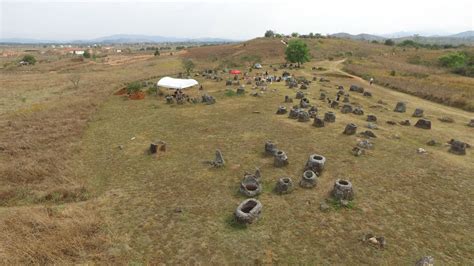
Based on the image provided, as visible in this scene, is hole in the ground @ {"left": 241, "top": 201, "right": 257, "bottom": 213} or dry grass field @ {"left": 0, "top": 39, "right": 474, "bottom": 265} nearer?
dry grass field @ {"left": 0, "top": 39, "right": 474, "bottom": 265}

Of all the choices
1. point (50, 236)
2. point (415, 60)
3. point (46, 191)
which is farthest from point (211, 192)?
point (415, 60)

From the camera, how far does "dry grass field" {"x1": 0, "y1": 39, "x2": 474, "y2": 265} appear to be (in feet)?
31.9

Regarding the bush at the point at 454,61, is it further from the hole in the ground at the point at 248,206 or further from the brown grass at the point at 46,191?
the brown grass at the point at 46,191

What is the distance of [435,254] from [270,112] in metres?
17.9

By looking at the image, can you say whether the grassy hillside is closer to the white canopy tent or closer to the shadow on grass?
the white canopy tent

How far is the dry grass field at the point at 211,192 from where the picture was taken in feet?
31.9

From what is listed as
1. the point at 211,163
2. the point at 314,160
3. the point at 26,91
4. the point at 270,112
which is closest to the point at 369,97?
the point at 270,112

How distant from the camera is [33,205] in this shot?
1231 centimetres

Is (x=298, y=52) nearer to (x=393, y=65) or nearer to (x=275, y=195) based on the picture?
(x=393, y=65)

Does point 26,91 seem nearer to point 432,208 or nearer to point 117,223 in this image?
point 117,223

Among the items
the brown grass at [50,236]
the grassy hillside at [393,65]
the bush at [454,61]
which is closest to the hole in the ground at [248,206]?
the brown grass at [50,236]

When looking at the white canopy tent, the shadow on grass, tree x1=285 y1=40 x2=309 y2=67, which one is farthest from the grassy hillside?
the shadow on grass

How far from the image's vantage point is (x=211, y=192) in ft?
43.8

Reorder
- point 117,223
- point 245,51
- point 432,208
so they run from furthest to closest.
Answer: point 245,51 → point 432,208 → point 117,223
